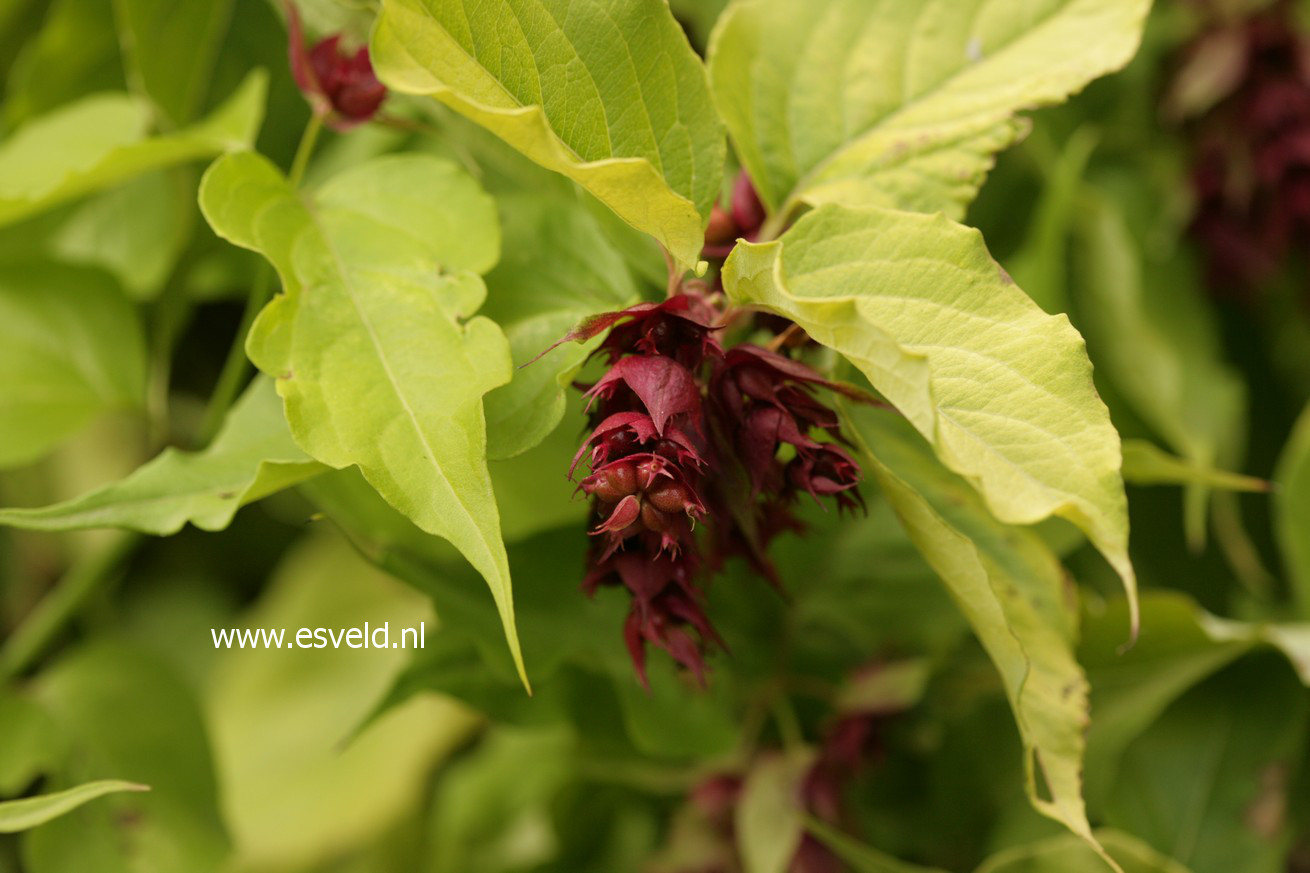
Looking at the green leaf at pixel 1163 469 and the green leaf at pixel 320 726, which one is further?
the green leaf at pixel 320 726

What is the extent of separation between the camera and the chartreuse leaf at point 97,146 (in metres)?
0.49

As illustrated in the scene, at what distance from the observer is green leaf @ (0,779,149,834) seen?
1.16 ft

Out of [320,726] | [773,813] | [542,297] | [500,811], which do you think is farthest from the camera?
[320,726]

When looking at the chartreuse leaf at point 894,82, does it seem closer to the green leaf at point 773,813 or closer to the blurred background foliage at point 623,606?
the blurred background foliage at point 623,606

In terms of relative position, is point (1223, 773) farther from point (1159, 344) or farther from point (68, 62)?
point (68, 62)

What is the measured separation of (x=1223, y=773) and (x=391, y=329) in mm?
513

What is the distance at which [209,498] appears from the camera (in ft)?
1.23

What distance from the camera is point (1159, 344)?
2.28 feet

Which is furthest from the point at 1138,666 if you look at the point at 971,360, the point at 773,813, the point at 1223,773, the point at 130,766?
the point at 130,766

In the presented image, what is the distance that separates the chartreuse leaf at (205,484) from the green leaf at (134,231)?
36cm

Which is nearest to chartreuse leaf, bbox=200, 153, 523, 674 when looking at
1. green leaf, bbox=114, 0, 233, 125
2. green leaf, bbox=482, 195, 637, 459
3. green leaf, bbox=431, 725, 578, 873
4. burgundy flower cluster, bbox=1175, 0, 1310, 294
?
green leaf, bbox=482, 195, 637, 459

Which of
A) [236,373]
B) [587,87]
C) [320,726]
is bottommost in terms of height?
[320,726]

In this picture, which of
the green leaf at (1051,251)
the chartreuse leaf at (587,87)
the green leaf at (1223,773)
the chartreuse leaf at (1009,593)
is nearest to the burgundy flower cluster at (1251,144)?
the green leaf at (1051,251)

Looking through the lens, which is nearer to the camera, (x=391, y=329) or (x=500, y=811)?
(x=391, y=329)
